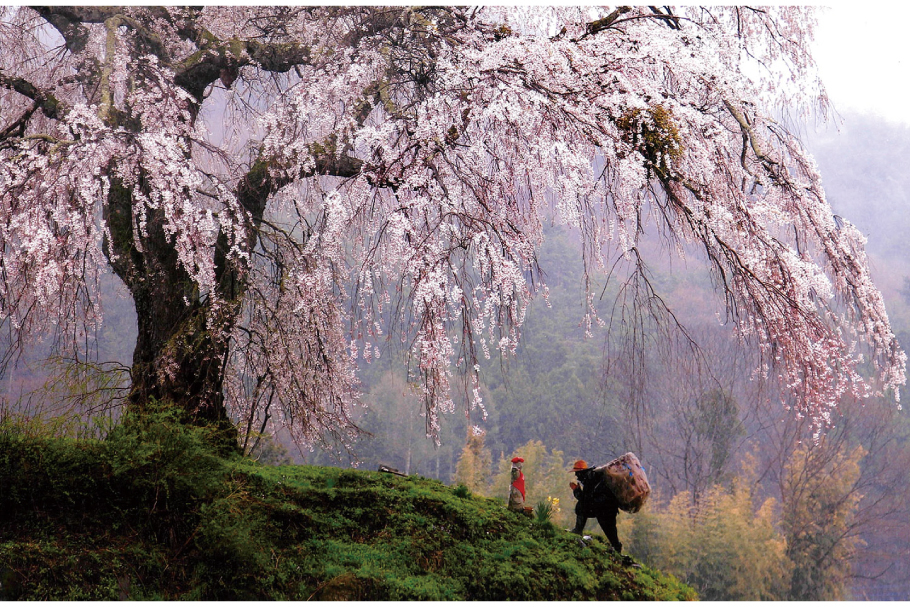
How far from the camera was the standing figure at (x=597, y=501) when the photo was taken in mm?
3779

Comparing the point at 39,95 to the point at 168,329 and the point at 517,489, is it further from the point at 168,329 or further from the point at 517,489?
the point at 517,489

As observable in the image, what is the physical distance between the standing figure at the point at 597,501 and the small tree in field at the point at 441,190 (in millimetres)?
985

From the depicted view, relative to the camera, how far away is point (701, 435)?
56.7ft

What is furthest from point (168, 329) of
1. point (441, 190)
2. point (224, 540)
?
point (441, 190)

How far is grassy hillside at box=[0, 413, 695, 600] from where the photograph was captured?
9.69 feet

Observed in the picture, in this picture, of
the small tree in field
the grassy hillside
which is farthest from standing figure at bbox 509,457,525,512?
the small tree in field

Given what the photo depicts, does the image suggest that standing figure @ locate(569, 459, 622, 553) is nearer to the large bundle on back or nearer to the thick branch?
the large bundle on back

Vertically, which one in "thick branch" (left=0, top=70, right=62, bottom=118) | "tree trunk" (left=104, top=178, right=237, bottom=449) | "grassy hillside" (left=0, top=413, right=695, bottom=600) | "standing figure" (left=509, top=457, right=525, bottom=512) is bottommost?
"grassy hillside" (left=0, top=413, right=695, bottom=600)

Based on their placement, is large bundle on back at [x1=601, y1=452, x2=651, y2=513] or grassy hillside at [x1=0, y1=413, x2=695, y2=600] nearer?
grassy hillside at [x1=0, y1=413, x2=695, y2=600]

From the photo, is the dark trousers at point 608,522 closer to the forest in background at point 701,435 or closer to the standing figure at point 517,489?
the standing figure at point 517,489

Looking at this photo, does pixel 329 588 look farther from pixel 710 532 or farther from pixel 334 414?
pixel 710 532

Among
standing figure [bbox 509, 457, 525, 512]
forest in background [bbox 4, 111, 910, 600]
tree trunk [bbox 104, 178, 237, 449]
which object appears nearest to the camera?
tree trunk [bbox 104, 178, 237, 449]

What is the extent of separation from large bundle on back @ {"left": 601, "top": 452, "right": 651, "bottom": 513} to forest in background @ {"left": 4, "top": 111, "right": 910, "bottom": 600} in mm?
608

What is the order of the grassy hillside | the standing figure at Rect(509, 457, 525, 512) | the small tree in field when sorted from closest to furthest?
the grassy hillside < the small tree in field < the standing figure at Rect(509, 457, 525, 512)
